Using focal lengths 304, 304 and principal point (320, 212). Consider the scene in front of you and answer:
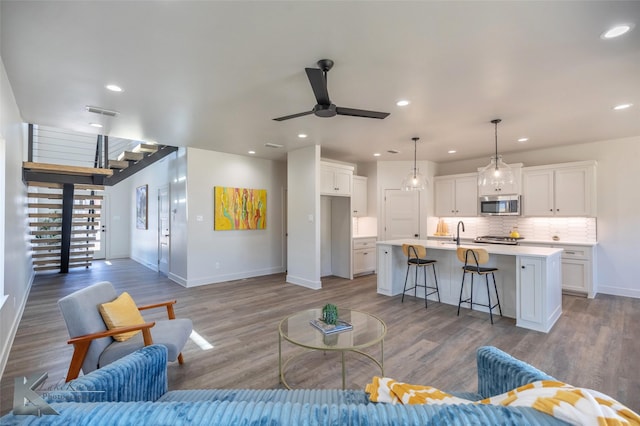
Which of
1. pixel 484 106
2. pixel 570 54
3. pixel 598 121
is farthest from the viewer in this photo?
pixel 598 121

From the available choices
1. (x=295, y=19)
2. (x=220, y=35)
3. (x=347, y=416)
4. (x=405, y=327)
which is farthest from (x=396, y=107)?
(x=347, y=416)

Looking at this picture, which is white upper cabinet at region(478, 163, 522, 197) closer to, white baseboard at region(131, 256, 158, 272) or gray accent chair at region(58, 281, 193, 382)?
gray accent chair at region(58, 281, 193, 382)

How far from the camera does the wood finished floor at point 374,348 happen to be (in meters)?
2.54

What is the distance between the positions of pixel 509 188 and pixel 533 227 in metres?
0.92

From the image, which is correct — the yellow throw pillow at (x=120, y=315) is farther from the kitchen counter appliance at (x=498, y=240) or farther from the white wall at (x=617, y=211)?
the white wall at (x=617, y=211)

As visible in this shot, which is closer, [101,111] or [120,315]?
[120,315]

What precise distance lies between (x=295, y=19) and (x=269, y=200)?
5.11 meters

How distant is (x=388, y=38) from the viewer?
90.7 inches

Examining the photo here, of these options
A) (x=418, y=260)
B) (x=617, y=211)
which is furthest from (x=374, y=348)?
(x=617, y=211)

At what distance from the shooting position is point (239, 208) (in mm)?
6422

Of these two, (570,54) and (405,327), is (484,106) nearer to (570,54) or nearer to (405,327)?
(570,54)

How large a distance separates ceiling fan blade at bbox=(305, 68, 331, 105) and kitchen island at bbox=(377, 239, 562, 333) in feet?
9.40

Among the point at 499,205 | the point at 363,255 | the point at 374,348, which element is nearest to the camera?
the point at 374,348

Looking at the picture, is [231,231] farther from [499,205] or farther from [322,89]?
[499,205]
